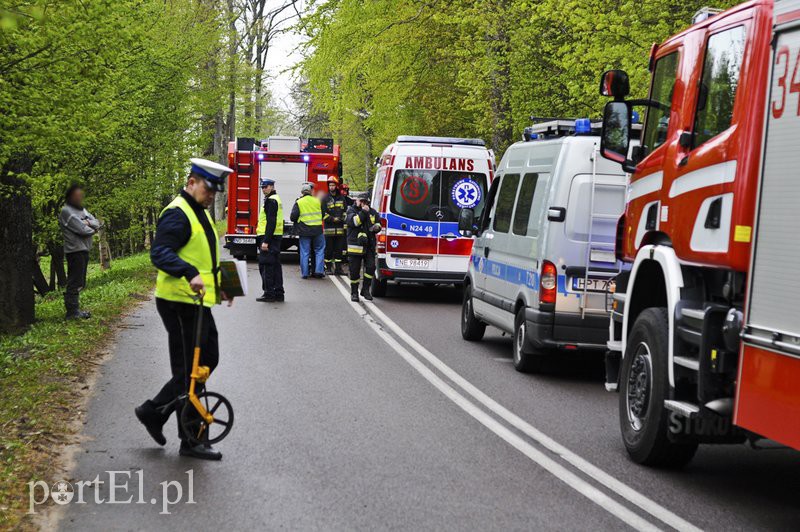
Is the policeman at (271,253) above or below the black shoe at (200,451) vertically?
above

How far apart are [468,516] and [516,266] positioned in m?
5.65

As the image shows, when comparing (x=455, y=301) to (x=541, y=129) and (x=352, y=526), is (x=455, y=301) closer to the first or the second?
(x=541, y=129)

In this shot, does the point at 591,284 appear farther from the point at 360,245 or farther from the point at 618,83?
the point at 360,245

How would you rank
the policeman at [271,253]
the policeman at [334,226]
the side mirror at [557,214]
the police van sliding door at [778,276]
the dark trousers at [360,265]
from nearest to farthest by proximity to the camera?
1. the police van sliding door at [778,276]
2. the side mirror at [557,214]
3. the policeman at [271,253]
4. the dark trousers at [360,265]
5. the policeman at [334,226]

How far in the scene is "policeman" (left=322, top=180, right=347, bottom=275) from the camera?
22828 millimetres

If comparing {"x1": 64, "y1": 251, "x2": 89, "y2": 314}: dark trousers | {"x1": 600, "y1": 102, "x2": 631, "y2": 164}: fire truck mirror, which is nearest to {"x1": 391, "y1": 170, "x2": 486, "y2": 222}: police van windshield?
{"x1": 64, "y1": 251, "x2": 89, "y2": 314}: dark trousers

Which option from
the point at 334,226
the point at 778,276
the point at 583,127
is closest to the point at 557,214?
the point at 583,127

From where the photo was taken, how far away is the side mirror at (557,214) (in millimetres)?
9977

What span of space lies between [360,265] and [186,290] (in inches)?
→ 425

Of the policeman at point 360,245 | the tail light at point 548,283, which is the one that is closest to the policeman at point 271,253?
the policeman at point 360,245

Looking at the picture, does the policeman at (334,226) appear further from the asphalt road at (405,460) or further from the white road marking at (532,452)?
the asphalt road at (405,460)

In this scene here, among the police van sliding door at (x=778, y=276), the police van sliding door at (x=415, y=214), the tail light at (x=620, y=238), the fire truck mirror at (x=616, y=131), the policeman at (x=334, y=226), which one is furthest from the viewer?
the policeman at (x=334, y=226)

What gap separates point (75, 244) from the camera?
14.1m

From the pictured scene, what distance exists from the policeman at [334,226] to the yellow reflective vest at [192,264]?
597 inches
